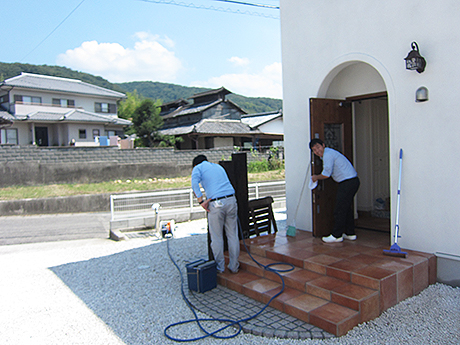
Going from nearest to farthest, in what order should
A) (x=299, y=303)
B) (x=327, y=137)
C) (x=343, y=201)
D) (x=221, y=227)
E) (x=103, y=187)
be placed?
1. (x=299, y=303)
2. (x=221, y=227)
3. (x=343, y=201)
4. (x=327, y=137)
5. (x=103, y=187)

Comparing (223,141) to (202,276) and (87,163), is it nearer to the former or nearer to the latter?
(87,163)

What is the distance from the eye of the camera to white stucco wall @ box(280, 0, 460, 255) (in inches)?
164

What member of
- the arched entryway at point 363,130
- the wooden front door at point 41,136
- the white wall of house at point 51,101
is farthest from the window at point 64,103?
the arched entryway at point 363,130

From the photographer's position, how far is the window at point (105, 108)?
33969 mm

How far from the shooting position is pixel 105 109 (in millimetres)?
34438

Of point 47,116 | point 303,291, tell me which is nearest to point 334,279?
point 303,291

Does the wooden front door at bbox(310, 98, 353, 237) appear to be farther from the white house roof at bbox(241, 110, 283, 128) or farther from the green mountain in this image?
the green mountain

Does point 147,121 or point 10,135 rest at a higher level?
point 147,121

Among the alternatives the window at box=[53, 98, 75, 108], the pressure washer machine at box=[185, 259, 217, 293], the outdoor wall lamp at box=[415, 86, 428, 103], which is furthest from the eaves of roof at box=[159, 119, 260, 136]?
the outdoor wall lamp at box=[415, 86, 428, 103]

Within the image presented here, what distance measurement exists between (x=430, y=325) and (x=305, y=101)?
153 inches

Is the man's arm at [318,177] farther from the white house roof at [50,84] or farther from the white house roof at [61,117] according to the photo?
the white house roof at [50,84]

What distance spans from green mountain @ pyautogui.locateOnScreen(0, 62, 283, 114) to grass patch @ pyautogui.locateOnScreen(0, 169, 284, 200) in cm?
2455

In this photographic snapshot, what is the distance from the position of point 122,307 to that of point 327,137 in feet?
13.3

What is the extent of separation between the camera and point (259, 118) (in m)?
31.0
